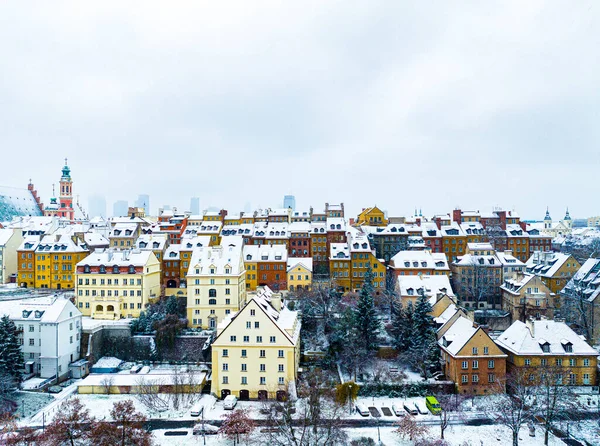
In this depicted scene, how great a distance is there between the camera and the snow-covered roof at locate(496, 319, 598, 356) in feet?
155

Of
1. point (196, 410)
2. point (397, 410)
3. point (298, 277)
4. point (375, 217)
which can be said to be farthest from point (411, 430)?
point (375, 217)

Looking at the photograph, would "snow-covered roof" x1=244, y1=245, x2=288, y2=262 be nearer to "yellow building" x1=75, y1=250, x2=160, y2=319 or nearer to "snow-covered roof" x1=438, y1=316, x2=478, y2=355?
"yellow building" x1=75, y1=250, x2=160, y2=319

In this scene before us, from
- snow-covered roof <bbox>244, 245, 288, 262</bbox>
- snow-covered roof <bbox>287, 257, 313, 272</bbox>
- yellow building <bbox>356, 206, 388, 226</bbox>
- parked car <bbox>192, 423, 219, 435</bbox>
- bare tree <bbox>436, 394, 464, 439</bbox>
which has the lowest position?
parked car <bbox>192, 423, 219, 435</bbox>

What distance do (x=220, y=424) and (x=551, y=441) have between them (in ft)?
93.1

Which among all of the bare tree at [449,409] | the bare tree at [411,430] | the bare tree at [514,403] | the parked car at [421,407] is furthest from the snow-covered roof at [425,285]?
the bare tree at [411,430]

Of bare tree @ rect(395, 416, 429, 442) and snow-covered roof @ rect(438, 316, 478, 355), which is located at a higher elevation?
snow-covered roof @ rect(438, 316, 478, 355)

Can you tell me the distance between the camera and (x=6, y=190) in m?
119

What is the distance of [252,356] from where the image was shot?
1845 inches

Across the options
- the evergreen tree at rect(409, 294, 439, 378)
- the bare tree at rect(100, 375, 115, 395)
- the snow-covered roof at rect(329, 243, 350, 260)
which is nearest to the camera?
the bare tree at rect(100, 375, 115, 395)

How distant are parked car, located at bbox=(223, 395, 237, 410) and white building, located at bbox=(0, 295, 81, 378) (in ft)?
69.9

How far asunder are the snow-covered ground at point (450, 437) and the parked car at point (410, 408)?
3.51 meters

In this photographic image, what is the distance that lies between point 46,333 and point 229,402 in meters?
24.2

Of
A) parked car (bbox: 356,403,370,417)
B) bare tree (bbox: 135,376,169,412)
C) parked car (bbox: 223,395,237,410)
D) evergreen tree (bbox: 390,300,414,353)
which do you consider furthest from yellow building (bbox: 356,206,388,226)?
bare tree (bbox: 135,376,169,412)

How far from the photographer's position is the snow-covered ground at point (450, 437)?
123 feet
